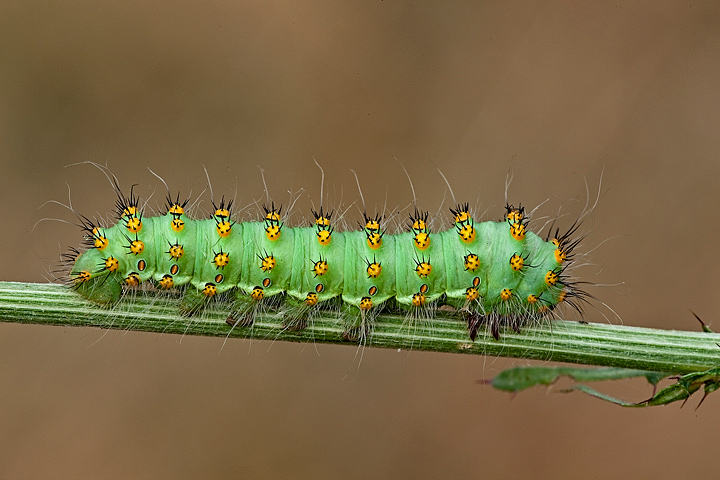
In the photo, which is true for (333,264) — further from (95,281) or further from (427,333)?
(95,281)

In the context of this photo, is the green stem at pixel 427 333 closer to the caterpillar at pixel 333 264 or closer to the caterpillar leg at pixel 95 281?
the caterpillar leg at pixel 95 281

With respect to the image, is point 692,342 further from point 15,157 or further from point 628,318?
point 15,157

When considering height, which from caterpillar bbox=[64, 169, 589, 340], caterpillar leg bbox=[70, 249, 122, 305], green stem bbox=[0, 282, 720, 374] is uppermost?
caterpillar bbox=[64, 169, 589, 340]

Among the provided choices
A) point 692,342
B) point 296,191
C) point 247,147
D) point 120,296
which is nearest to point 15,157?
point 247,147

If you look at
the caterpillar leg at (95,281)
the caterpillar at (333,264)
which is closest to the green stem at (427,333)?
the caterpillar leg at (95,281)

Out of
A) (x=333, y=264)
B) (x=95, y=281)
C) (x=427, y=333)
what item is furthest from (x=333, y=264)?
(x=95, y=281)

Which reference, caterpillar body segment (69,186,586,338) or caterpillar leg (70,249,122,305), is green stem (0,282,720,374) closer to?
caterpillar leg (70,249,122,305)

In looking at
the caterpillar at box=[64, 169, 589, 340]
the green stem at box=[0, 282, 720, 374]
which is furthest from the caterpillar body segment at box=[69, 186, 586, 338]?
the green stem at box=[0, 282, 720, 374]
